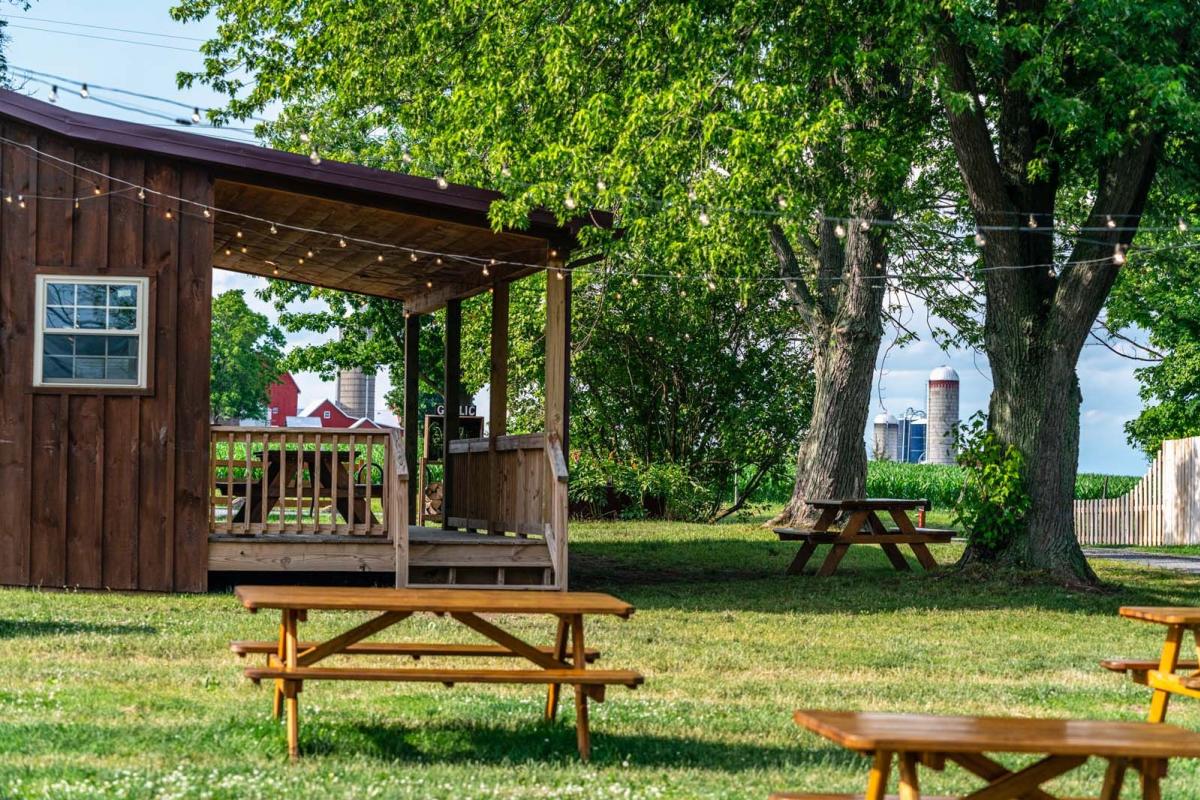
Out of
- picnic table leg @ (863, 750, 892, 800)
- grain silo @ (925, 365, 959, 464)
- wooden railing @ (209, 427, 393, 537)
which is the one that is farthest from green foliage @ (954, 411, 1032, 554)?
grain silo @ (925, 365, 959, 464)

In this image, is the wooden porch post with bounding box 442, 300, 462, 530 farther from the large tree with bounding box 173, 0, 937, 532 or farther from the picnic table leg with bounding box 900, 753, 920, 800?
the picnic table leg with bounding box 900, 753, 920, 800

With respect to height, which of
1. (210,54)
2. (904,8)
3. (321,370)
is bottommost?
(321,370)

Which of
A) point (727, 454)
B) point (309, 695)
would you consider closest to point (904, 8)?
point (309, 695)

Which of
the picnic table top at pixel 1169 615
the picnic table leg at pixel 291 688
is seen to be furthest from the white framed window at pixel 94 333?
the picnic table top at pixel 1169 615

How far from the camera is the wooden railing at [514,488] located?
1346 centimetres

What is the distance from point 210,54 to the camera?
89.6 feet

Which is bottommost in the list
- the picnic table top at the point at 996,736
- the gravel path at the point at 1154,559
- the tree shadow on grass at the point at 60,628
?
the gravel path at the point at 1154,559

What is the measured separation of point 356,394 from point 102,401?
248 ft

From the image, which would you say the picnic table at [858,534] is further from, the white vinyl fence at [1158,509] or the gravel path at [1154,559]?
the white vinyl fence at [1158,509]

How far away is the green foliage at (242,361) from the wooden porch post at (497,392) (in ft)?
203

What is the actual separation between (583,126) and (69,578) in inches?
247

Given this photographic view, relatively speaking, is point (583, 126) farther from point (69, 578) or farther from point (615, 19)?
point (69, 578)

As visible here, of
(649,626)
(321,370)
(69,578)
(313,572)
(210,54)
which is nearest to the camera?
(649,626)

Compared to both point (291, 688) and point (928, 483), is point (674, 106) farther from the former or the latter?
point (928, 483)
